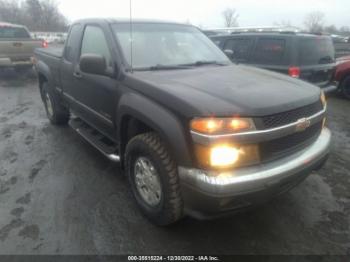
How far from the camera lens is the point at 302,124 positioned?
2682mm

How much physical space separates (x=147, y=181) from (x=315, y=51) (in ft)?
15.8

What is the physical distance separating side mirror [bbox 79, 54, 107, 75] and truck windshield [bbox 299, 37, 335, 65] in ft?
13.7

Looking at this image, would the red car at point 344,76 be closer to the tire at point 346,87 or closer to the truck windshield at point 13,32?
the tire at point 346,87

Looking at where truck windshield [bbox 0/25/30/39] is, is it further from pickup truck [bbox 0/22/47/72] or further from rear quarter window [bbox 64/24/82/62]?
rear quarter window [bbox 64/24/82/62]

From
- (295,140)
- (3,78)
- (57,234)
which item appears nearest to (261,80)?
(295,140)

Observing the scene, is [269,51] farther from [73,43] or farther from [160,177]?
[160,177]

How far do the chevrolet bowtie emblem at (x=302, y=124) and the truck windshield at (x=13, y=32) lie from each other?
36.6 feet

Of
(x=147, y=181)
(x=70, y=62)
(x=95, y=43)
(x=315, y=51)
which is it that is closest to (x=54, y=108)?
(x=70, y=62)

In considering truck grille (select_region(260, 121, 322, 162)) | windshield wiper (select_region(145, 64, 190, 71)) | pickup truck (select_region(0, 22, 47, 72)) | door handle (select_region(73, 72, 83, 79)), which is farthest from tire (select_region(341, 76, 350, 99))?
pickup truck (select_region(0, 22, 47, 72))

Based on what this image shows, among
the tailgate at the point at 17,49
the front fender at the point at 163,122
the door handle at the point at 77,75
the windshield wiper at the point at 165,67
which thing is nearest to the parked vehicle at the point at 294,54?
the windshield wiper at the point at 165,67

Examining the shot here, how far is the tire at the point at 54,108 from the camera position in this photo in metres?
5.57

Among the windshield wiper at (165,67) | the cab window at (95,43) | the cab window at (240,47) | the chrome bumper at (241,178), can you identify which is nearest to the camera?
the chrome bumper at (241,178)

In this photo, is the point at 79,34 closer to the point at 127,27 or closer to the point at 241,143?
the point at 127,27

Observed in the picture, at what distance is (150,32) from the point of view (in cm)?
375
